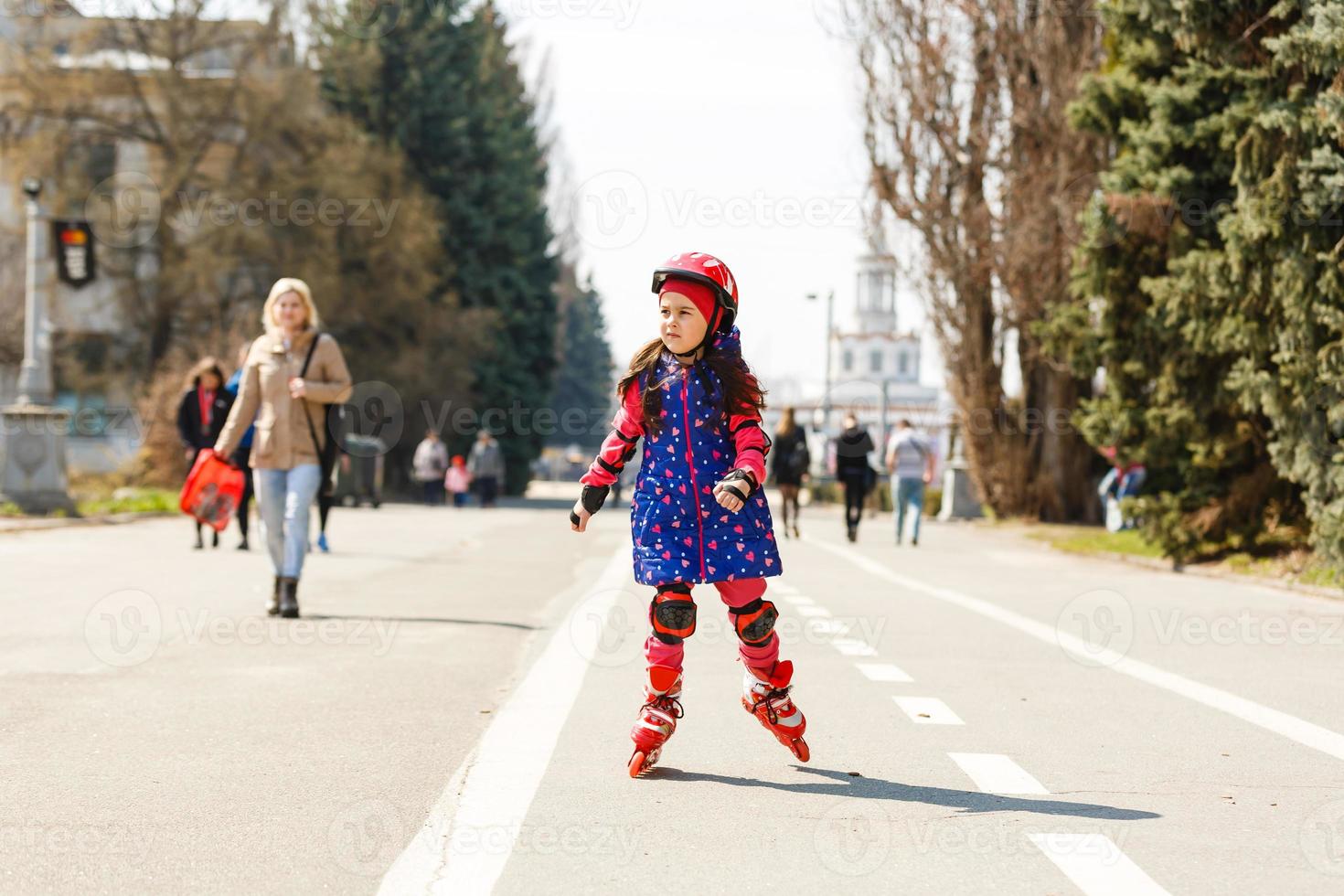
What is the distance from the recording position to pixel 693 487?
5781 mm

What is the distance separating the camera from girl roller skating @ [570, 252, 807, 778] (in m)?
5.73

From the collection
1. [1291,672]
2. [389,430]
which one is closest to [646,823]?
[1291,672]

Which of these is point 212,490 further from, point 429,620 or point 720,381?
point 720,381

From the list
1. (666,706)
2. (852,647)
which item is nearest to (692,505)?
(666,706)

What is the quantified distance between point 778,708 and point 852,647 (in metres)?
3.72

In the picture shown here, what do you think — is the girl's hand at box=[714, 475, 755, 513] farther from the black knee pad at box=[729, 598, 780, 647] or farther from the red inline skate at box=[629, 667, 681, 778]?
the red inline skate at box=[629, 667, 681, 778]

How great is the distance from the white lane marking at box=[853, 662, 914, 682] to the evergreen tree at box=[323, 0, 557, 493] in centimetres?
3466

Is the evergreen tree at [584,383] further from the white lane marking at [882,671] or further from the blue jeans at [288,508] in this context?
the white lane marking at [882,671]

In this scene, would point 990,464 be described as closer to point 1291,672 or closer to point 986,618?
point 986,618

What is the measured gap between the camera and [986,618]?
38.0 ft

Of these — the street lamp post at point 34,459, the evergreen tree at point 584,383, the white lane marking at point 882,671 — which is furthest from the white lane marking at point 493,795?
the evergreen tree at point 584,383

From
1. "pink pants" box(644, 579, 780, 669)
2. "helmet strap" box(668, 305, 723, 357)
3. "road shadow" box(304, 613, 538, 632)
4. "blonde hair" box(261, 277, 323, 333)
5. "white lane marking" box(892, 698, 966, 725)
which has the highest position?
"blonde hair" box(261, 277, 323, 333)

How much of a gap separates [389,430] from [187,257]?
7.78 meters

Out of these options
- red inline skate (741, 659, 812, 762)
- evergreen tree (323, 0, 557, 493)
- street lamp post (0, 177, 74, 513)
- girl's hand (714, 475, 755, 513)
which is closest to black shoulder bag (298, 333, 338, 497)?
red inline skate (741, 659, 812, 762)
